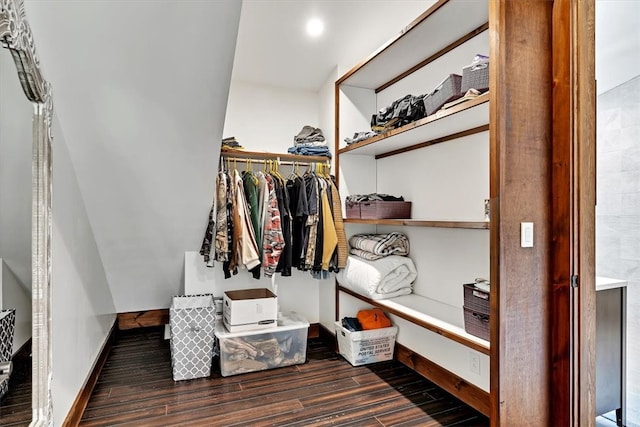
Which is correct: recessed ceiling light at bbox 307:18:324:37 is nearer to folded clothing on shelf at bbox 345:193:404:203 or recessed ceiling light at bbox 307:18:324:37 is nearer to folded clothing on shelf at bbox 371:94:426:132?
folded clothing on shelf at bbox 371:94:426:132

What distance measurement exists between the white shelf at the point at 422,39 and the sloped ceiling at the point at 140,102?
1.12 metres

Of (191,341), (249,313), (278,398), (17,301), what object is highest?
(17,301)

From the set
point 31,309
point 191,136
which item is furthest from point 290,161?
point 31,309

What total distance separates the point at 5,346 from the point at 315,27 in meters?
2.28

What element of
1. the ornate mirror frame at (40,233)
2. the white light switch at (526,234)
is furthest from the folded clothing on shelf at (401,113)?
the ornate mirror frame at (40,233)

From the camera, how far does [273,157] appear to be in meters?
3.03

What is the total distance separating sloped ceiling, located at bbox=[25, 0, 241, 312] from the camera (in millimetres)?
1396

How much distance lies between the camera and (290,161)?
10.2 feet

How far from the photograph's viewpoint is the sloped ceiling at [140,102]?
4.58 feet

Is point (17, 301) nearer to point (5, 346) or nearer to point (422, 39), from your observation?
point (5, 346)

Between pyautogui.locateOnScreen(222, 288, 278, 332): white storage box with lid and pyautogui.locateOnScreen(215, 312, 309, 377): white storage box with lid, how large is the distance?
40 millimetres

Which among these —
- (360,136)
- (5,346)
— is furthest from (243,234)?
(5,346)

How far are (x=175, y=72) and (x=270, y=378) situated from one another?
194 centimetres

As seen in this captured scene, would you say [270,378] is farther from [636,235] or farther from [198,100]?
[636,235]
